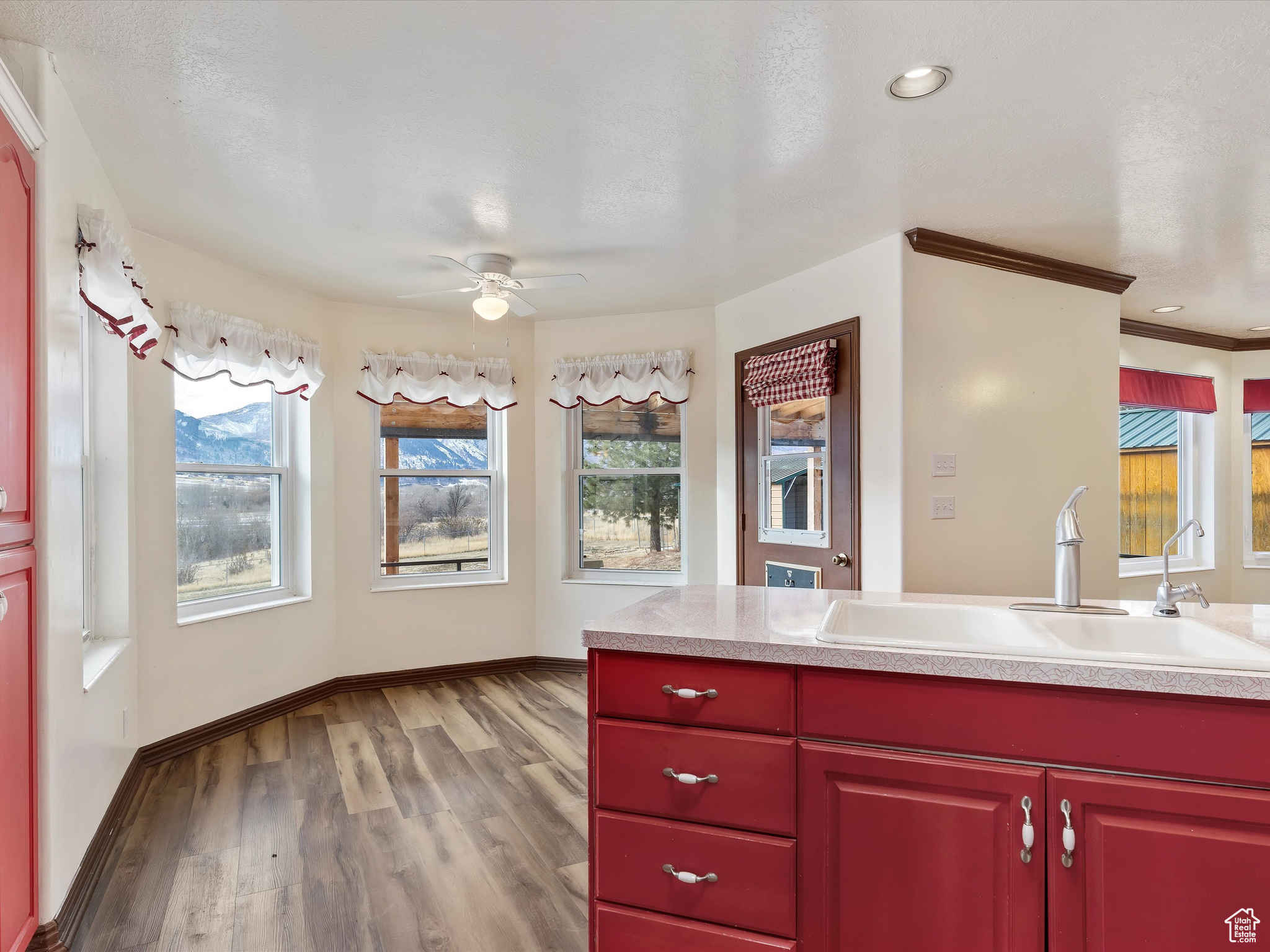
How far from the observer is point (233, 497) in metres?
3.75

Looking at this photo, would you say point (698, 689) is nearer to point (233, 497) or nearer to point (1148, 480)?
point (233, 497)

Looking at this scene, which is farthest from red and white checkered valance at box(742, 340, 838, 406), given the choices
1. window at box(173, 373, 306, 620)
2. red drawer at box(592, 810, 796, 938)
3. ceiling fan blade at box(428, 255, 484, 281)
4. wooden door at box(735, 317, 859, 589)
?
window at box(173, 373, 306, 620)

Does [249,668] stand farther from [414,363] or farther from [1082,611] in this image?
[1082,611]

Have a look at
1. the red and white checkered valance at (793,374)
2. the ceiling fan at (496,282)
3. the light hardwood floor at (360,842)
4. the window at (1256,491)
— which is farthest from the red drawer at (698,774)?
the window at (1256,491)

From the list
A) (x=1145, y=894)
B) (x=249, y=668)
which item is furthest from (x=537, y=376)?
(x=1145, y=894)

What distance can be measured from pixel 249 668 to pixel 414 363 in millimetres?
1962

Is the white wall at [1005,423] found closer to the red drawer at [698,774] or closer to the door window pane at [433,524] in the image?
the red drawer at [698,774]

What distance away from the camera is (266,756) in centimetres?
328

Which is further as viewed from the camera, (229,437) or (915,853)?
(229,437)

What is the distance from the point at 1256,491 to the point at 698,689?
5.97 meters

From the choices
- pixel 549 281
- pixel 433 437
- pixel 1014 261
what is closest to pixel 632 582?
pixel 433 437

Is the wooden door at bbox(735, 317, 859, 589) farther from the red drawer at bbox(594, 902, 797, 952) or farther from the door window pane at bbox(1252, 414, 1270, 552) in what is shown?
the door window pane at bbox(1252, 414, 1270, 552)

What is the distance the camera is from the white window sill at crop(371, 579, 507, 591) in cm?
444

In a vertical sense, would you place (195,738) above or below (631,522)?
below
